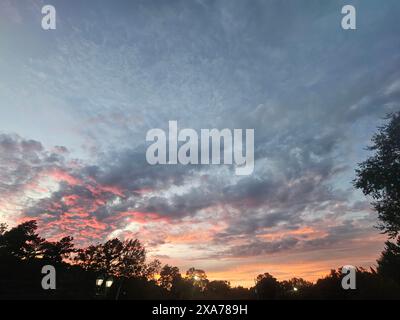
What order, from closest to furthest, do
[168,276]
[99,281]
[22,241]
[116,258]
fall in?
1. [99,281]
2. [22,241]
3. [116,258]
4. [168,276]

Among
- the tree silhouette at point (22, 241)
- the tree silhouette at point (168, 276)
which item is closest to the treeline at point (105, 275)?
the tree silhouette at point (22, 241)

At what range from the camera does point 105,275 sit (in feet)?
93.9

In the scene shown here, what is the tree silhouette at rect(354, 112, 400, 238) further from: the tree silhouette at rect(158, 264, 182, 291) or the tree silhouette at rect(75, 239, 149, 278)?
the tree silhouette at rect(158, 264, 182, 291)

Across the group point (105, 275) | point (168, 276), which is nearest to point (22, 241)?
point (105, 275)

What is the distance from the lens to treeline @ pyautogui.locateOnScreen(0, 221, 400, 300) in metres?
27.8

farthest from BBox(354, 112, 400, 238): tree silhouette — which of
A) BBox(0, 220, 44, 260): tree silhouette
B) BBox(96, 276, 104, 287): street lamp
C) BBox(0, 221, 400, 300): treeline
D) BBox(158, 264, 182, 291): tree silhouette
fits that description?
BBox(158, 264, 182, 291): tree silhouette

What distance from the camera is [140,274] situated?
294ft

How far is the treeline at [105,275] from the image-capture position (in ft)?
91.3

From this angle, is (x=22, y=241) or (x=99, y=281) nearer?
(x=99, y=281)

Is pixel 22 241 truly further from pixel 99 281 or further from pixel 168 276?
pixel 168 276
